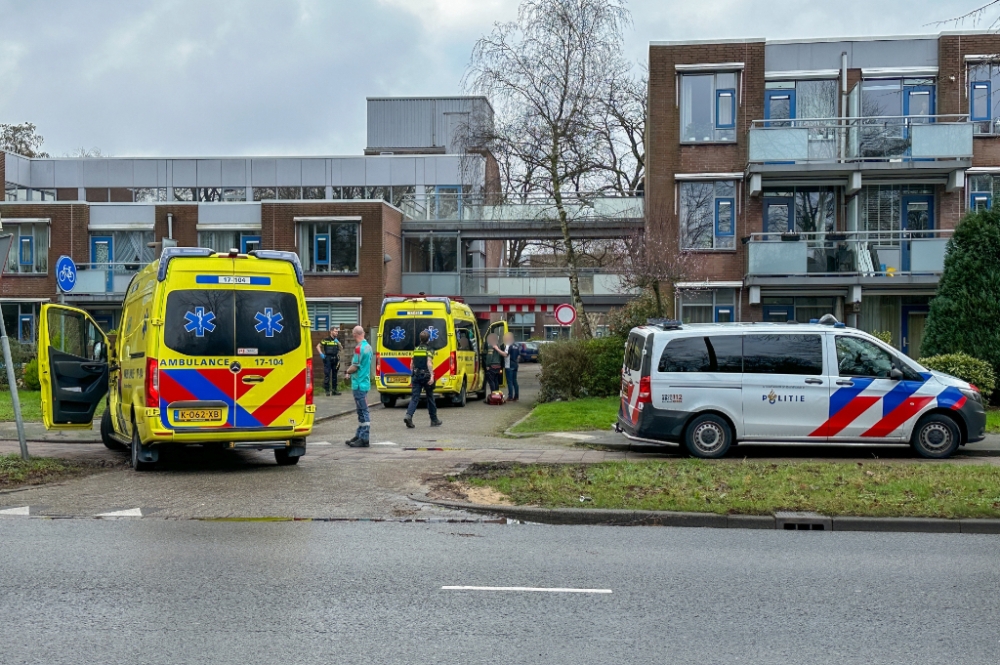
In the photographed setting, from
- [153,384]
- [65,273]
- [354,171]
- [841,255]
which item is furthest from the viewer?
[354,171]

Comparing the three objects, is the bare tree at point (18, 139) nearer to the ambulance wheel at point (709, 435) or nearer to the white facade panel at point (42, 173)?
the white facade panel at point (42, 173)

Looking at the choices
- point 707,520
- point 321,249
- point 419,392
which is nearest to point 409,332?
point 419,392

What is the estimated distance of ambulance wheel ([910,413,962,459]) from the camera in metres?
13.9

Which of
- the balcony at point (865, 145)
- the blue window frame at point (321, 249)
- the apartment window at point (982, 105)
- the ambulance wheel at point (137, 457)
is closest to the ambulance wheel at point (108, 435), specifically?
the ambulance wheel at point (137, 457)

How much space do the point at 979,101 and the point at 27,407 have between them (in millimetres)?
26006

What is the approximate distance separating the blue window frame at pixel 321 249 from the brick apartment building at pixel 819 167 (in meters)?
15.7

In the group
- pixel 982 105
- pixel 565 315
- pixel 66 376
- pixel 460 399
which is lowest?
pixel 460 399

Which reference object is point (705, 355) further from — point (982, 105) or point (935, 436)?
point (982, 105)

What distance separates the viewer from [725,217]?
3028 centimetres

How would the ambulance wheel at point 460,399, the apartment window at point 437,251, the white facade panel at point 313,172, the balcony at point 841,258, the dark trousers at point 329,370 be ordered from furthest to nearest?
the white facade panel at point 313,172
the apartment window at point 437,251
the dark trousers at point 329,370
the balcony at point 841,258
the ambulance wheel at point 460,399

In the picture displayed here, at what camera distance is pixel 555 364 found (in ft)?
78.6

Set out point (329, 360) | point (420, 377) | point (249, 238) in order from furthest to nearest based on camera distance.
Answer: point (249, 238) → point (329, 360) → point (420, 377)

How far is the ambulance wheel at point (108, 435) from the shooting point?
51.3 ft

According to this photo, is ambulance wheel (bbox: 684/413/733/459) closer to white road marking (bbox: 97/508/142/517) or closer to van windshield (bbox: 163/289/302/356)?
van windshield (bbox: 163/289/302/356)
